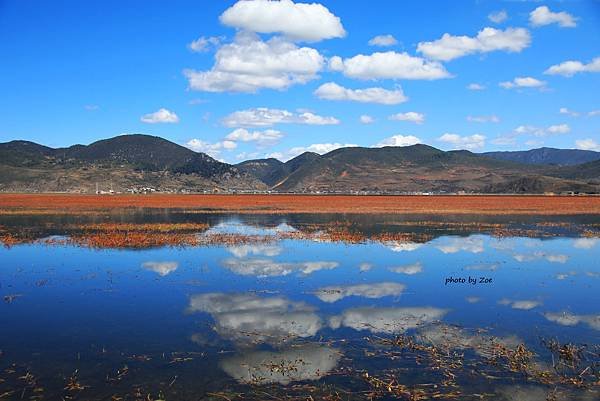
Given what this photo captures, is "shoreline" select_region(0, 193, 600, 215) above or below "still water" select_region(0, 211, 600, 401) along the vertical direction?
above

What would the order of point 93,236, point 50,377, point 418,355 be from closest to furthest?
point 50,377 < point 418,355 < point 93,236

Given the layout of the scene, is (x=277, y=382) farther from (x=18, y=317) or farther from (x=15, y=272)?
(x=15, y=272)

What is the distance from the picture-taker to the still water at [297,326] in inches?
447

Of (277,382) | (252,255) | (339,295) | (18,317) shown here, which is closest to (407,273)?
(339,295)

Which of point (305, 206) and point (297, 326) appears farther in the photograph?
point (305, 206)

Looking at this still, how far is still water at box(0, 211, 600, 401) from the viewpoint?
447 inches

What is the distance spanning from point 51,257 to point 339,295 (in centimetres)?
2013

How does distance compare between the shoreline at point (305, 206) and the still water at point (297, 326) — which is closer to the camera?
the still water at point (297, 326)

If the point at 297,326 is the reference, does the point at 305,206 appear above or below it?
above

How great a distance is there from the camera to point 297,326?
15977 millimetres

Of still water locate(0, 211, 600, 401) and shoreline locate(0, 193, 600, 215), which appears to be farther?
shoreline locate(0, 193, 600, 215)

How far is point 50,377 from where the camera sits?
11.6 m

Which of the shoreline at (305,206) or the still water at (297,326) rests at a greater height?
the shoreline at (305,206)

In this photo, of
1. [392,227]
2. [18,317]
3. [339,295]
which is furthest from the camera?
[392,227]
